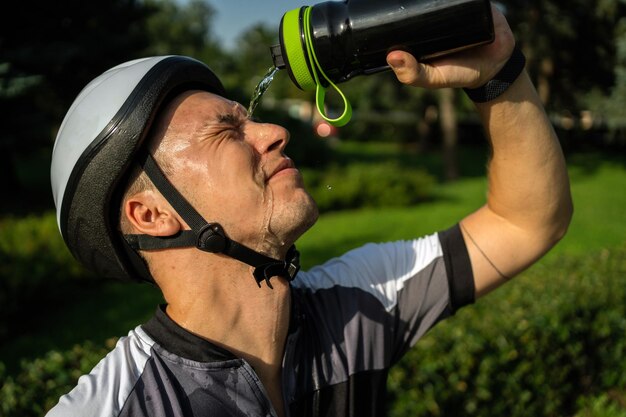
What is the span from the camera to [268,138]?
2227 mm

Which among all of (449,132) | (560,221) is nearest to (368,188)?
(449,132)

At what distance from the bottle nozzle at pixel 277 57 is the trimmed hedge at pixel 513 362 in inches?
81.5

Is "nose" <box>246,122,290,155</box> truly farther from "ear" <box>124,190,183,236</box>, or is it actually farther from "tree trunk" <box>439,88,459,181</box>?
"tree trunk" <box>439,88,459,181</box>

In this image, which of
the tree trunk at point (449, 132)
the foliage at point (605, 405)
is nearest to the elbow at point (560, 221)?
the foliage at point (605, 405)

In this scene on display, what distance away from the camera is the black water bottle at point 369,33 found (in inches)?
73.0

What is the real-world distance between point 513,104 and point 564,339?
107 inches

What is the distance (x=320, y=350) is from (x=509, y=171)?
3.16ft

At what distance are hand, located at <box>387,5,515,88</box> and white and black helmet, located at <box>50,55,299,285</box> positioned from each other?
0.77 meters

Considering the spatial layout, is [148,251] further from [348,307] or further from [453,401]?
[453,401]

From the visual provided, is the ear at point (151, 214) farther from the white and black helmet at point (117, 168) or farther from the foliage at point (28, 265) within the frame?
the foliage at point (28, 265)

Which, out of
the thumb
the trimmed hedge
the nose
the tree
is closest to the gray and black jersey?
the nose

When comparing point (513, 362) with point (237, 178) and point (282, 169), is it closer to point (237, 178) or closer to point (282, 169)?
point (282, 169)

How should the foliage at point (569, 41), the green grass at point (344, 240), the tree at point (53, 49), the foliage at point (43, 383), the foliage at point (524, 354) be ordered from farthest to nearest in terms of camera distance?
the foliage at point (569, 41) → the tree at point (53, 49) → the green grass at point (344, 240) → the foliage at point (524, 354) → the foliage at point (43, 383)

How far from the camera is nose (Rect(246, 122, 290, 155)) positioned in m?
2.22
